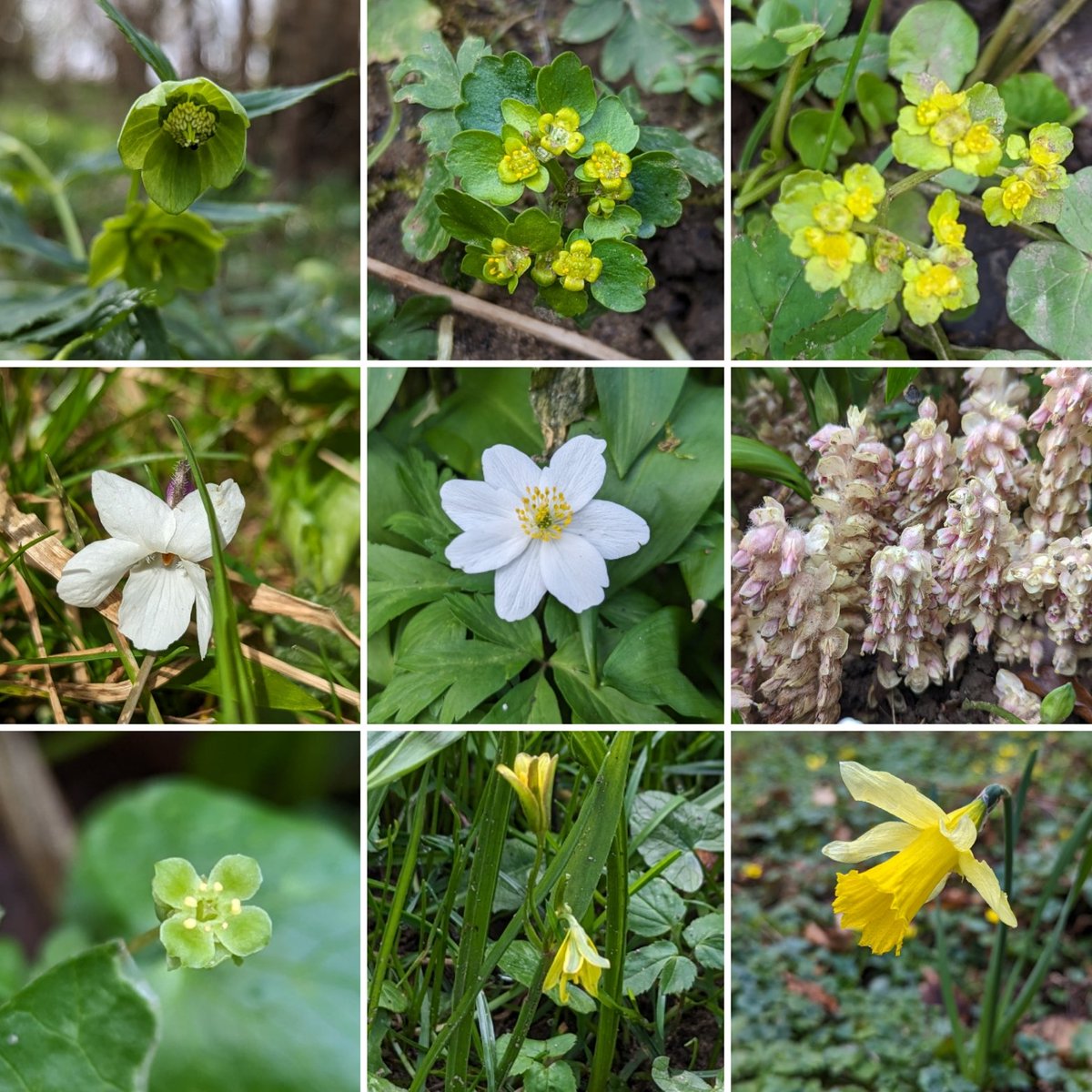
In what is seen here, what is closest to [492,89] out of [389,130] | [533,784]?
[389,130]

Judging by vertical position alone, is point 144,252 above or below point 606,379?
above

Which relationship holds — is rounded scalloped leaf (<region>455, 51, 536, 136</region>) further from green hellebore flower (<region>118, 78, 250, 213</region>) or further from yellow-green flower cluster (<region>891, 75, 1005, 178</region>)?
yellow-green flower cluster (<region>891, 75, 1005, 178</region>)

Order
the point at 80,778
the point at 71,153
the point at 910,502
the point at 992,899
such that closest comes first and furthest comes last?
the point at 992,899
the point at 910,502
the point at 80,778
the point at 71,153

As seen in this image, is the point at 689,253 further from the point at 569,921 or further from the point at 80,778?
the point at 80,778

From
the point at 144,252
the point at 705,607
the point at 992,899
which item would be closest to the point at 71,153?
the point at 144,252

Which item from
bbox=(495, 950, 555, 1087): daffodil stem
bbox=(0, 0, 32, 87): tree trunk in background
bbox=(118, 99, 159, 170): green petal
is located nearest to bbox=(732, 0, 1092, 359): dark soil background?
bbox=(118, 99, 159, 170): green petal

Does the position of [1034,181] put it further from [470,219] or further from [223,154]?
[223,154]

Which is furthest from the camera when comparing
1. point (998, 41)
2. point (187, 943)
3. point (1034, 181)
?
point (998, 41)
